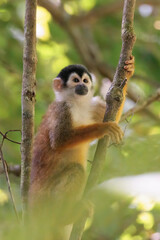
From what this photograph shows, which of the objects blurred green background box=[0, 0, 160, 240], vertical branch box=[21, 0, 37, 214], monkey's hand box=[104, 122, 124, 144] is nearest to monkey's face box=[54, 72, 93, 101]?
blurred green background box=[0, 0, 160, 240]

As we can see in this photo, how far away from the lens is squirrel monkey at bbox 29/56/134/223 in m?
4.35

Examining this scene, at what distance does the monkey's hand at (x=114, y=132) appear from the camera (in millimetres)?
3815

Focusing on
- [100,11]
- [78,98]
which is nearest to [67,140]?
[78,98]

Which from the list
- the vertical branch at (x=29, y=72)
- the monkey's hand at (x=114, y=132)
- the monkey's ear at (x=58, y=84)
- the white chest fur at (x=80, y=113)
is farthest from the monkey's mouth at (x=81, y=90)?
the vertical branch at (x=29, y=72)

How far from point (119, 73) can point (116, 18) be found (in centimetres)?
509

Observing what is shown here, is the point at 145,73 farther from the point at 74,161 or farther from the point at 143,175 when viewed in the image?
the point at 143,175

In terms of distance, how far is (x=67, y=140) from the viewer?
4.44 metres

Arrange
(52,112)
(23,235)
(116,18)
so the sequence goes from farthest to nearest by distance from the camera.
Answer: (116,18) < (52,112) < (23,235)

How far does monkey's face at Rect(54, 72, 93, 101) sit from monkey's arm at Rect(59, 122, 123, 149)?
0.93 m

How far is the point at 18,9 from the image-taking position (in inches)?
297

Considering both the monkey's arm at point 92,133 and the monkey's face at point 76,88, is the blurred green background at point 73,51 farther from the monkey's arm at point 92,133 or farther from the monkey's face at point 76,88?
the monkey's arm at point 92,133

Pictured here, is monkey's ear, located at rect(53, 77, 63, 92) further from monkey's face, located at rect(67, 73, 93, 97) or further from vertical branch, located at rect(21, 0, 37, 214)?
vertical branch, located at rect(21, 0, 37, 214)

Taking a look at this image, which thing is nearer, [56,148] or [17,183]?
[56,148]

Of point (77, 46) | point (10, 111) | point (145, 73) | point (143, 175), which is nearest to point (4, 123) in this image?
point (10, 111)
